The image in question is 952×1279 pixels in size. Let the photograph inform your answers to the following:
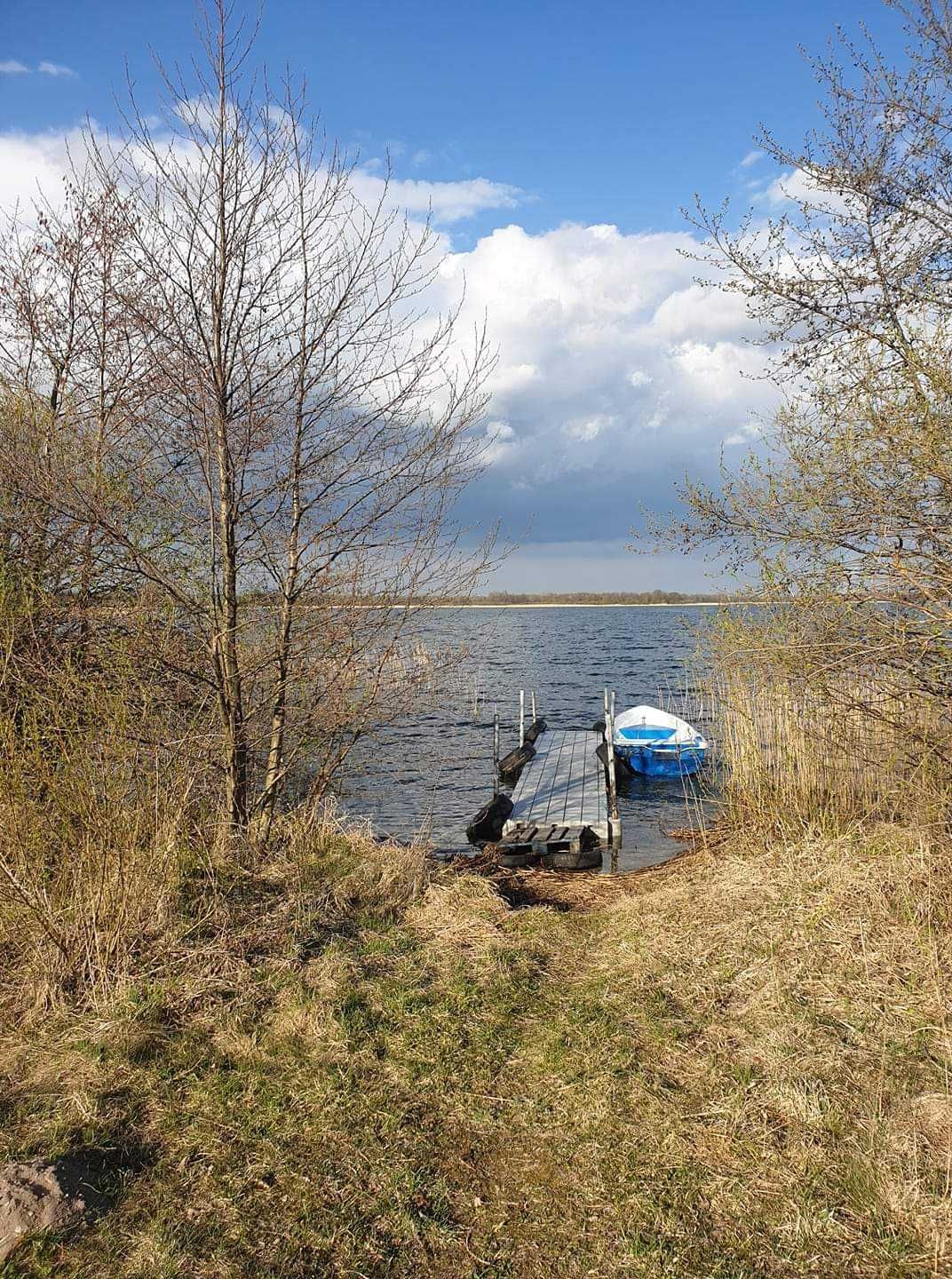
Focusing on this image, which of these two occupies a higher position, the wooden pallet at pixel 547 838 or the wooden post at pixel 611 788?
the wooden post at pixel 611 788

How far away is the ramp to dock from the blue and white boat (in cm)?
83

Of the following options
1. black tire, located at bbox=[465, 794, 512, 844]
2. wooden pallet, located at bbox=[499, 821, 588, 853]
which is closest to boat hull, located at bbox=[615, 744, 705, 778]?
black tire, located at bbox=[465, 794, 512, 844]

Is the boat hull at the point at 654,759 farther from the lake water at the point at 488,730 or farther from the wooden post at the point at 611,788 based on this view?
the wooden post at the point at 611,788

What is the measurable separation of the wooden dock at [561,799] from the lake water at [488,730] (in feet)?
2.10

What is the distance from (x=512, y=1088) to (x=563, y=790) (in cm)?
1123

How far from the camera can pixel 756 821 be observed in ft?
26.0

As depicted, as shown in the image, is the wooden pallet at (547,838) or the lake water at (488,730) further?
the wooden pallet at (547,838)

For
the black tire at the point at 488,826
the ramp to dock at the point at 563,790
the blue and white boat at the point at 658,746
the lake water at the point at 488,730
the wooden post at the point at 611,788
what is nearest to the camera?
the lake water at the point at 488,730

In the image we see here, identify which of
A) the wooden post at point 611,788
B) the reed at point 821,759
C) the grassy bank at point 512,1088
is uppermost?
the reed at point 821,759

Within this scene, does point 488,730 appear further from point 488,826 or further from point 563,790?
point 488,826

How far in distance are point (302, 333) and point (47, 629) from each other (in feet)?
9.27

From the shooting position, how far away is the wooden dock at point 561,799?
1204 centimetres

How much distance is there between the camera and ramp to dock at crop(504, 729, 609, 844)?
500 inches

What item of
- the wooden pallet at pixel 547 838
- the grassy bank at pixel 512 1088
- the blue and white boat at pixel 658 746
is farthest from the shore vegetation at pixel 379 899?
the blue and white boat at pixel 658 746
